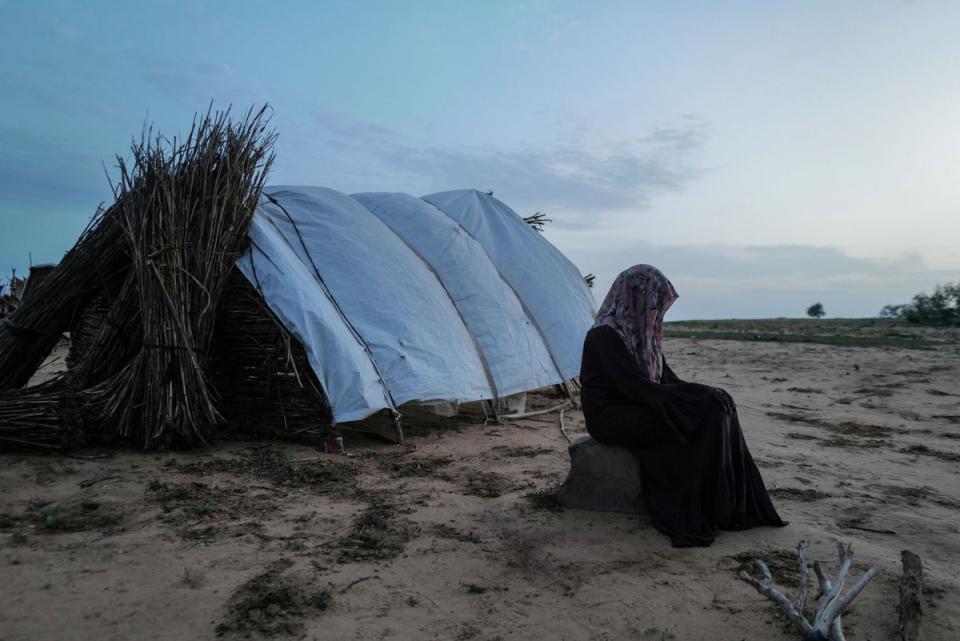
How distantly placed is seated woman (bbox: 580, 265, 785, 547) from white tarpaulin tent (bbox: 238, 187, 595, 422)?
194 cm

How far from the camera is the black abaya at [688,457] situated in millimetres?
3225

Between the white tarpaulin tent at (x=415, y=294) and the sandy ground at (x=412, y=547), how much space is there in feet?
2.14

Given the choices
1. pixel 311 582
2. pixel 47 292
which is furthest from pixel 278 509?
pixel 47 292

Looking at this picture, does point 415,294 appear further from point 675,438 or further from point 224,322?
point 675,438

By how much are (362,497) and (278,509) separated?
484 mm

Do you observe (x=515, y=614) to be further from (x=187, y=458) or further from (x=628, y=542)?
(x=187, y=458)

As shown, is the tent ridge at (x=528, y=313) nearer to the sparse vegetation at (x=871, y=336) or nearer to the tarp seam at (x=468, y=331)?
the tarp seam at (x=468, y=331)

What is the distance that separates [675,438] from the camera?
3.28m

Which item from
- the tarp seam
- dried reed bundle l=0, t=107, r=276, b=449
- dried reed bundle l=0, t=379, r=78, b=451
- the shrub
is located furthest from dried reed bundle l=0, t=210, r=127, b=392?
the shrub

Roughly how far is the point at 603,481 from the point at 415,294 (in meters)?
2.82

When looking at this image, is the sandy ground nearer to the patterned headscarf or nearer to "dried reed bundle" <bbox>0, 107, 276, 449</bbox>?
"dried reed bundle" <bbox>0, 107, 276, 449</bbox>

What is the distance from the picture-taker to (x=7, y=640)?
2.14 metres

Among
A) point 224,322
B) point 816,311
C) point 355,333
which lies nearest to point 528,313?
point 355,333

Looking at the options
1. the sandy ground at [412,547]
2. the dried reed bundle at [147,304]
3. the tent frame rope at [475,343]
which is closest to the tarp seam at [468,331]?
the tent frame rope at [475,343]
